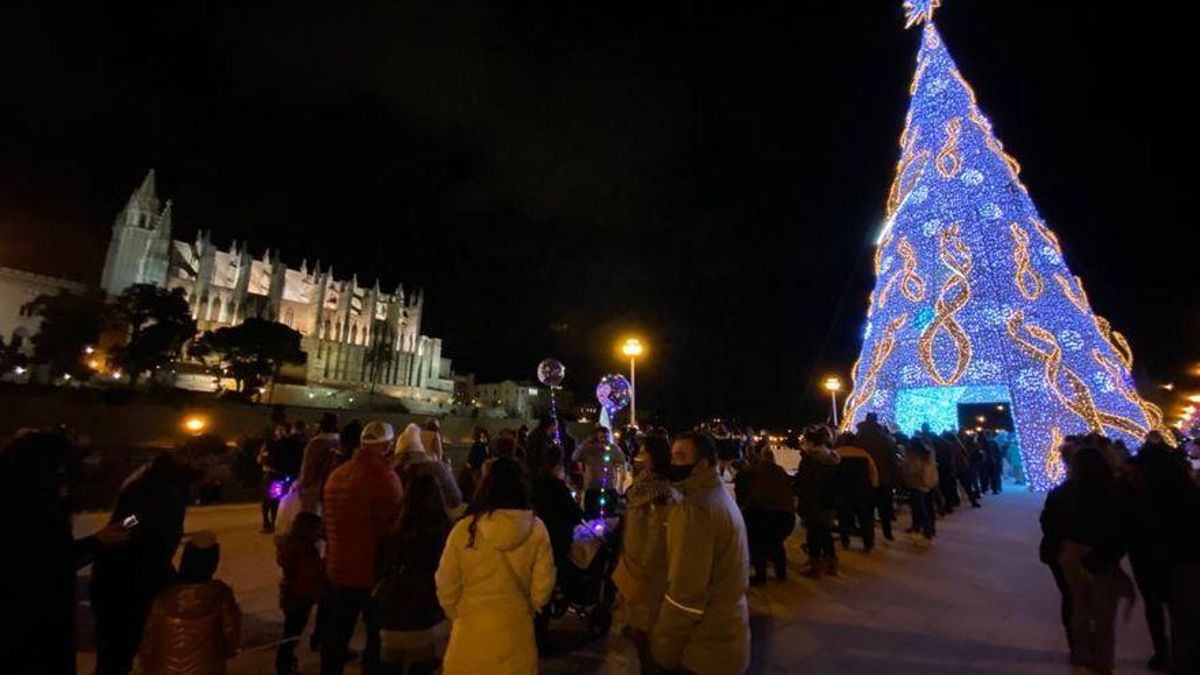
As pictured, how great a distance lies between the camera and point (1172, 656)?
391cm

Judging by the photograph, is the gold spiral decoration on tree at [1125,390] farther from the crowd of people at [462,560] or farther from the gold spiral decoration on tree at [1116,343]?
the crowd of people at [462,560]

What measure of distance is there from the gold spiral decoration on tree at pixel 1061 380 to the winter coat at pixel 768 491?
8699 mm

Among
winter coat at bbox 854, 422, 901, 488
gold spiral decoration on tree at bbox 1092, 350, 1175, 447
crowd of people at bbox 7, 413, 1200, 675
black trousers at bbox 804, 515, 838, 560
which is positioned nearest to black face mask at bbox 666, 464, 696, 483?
crowd of people at bbox 7, 413, 1200, 675

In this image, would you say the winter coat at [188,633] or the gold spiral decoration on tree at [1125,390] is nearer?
the winter coat at [188,633]

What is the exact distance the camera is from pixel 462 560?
2.40 meters

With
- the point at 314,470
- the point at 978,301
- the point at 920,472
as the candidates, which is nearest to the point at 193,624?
the point at 314,470

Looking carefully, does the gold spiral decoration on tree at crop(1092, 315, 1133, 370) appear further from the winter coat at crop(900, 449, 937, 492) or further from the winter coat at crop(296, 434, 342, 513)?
the winter coat at crop(296, 434, 342, 513)

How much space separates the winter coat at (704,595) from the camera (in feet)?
7.50

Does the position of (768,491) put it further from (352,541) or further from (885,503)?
(352,541)

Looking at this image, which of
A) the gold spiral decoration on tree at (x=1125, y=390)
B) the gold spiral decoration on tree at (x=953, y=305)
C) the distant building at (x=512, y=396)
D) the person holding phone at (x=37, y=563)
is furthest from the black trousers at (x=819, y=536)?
the distant building at (x=512, y=396)

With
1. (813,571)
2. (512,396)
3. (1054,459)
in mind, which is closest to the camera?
(813,571)

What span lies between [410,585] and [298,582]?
153 cm

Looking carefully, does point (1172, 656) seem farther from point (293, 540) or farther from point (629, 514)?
point (293, 540)

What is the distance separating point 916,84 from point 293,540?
52.5ft
